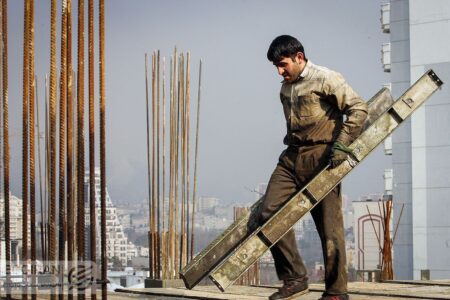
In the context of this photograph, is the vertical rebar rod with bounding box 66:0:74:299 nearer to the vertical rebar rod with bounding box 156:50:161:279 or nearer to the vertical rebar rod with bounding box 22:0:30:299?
the vertical rebar rod with bounding box 22:0:30:299

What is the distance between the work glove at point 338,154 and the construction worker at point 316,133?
1.8 inches

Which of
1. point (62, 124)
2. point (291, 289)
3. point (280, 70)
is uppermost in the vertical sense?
point (280, 70)

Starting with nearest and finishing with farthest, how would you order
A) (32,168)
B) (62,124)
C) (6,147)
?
(62,124)
(32,168)
(6,147)

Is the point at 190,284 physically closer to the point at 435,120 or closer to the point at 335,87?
→ the point at 335,87

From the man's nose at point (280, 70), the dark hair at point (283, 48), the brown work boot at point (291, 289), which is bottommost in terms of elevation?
the brown work boot at point (291, 289)

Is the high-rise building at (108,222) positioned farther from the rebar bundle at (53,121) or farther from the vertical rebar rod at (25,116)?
the rebar bundle at (53,121)

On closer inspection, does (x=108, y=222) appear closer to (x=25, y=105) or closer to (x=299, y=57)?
(x=25, y=105)

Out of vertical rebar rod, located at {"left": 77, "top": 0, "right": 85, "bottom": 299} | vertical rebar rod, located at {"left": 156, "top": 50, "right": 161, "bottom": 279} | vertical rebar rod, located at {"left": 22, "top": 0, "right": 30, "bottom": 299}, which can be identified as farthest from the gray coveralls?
vertical rebar rod, located at {"left": 156, "top": 50, "right": 161, "bottom": 279}

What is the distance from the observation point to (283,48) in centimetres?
472

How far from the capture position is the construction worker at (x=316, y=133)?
15.5 ft

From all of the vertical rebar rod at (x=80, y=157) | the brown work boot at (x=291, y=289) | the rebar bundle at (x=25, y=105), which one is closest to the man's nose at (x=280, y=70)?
the brown work boot at (x=291, y=289)

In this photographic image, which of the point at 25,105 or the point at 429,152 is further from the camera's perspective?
the point at 429,152

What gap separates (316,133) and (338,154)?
213mm

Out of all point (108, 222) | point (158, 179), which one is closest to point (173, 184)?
point (158, 179)
